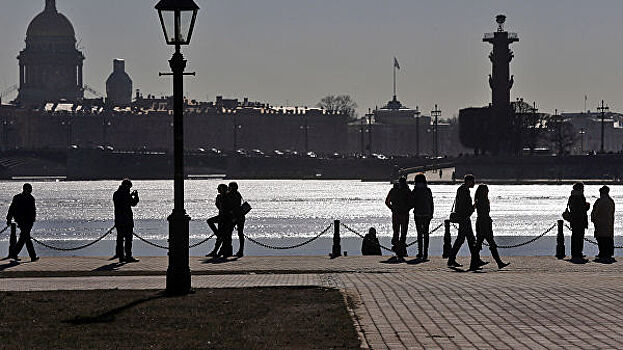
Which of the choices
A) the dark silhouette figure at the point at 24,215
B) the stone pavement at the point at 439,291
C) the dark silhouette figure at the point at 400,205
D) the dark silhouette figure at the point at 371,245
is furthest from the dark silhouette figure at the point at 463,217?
the dark silhouette figure at the point at 24,215

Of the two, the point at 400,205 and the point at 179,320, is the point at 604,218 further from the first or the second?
the point at 179,320

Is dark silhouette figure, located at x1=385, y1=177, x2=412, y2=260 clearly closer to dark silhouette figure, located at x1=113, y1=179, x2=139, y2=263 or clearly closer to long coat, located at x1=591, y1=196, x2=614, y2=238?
long coat, located at x1=591, y1=196, x2=614, y2=238

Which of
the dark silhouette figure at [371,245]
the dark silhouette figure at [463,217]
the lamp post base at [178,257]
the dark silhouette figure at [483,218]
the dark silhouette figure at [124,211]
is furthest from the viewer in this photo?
the dark silhouette figure at [371,245]

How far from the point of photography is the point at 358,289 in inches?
725

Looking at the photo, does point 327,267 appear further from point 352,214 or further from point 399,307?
point 352,214

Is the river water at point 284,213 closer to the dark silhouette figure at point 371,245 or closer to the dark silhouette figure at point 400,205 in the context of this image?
the dark silhouette figure at point 371,245

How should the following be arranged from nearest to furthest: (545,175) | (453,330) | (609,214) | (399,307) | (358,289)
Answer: (453,330) → (399,307) → (358,289) → (609,214) → (545,175)

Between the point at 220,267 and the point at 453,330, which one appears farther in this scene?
the point at 220,267

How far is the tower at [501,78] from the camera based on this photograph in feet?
473

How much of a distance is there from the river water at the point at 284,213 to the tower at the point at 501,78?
20.8 ft

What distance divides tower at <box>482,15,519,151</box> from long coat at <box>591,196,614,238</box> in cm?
11788

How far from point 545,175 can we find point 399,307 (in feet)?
441

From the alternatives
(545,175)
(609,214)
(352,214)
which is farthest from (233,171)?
(609,214)

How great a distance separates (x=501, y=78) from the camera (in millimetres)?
145375
